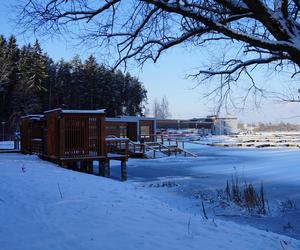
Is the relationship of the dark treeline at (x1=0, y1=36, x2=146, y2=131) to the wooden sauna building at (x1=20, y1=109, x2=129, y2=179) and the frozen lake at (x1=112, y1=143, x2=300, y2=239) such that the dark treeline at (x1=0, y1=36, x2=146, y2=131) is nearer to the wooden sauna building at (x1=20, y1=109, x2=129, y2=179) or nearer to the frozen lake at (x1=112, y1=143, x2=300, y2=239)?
the frozen lake at (x1=112, y1=143, x2=300, y2=239)

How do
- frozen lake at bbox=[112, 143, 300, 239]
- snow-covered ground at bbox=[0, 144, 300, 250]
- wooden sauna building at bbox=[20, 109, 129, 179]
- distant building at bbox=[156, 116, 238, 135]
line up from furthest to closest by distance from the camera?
distant building at bbox=[156, 116, 238, 135]
wooden sauna building at bbox=[20, 109, 129, 179]
frozen lake at bbox=[112, 143, 300, 239]
snow-covered ground at bbox=[0, 144, 300, 250]

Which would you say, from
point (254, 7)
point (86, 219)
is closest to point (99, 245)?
point (86, 219)

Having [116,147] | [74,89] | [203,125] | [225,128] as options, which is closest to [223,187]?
[116,147]

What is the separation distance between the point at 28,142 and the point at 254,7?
20143 millimetres

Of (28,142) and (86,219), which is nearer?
(86,219)

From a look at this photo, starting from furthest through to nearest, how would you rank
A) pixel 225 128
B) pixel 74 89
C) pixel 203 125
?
pixel 203 125, pixel 225 128, pixel 74 89

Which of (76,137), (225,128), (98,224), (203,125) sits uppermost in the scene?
(203,125)

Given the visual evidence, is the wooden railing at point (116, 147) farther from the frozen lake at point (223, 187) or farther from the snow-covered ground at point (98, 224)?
the snow-covered ground at point (98, 224)

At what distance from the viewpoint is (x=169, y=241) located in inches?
217

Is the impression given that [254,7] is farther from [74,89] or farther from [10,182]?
[74,89]

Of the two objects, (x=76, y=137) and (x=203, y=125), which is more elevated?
(x=203, y=125)

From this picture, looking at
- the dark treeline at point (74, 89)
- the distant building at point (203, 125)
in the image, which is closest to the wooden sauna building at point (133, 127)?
the dark treeline at point (74, 89)

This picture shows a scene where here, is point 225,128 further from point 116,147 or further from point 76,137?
point 76,137

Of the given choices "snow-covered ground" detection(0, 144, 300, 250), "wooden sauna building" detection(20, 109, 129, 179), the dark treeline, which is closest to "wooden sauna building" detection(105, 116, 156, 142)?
the dark treeline
